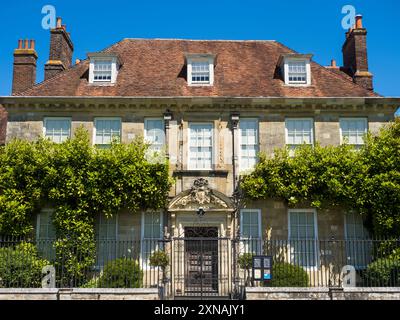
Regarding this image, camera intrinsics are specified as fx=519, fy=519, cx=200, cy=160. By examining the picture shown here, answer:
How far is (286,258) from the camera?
1780 centimetres

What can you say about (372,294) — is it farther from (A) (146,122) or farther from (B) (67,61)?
(B) (67,61)

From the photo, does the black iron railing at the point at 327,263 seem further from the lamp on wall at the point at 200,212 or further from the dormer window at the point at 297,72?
the dormer window at the point at 297,72

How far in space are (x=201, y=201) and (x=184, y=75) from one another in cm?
586

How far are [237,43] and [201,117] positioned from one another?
6024 mm

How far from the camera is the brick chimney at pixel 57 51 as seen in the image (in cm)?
2333

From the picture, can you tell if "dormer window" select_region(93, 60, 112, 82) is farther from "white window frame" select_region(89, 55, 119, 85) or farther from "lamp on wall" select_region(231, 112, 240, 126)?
"lamp on wall" select_region(231, 112, 240, 126)

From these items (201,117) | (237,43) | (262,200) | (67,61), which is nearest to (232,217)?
(262,200)

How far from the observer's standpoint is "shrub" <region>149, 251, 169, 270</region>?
1761 centimetres

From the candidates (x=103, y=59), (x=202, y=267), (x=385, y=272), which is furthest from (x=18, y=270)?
(x=385, y=272)

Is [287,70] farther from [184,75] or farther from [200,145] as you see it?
[200,145]

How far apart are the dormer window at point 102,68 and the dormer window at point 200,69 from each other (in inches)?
124

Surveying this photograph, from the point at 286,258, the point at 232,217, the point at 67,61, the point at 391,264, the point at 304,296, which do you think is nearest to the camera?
the point at 304,296

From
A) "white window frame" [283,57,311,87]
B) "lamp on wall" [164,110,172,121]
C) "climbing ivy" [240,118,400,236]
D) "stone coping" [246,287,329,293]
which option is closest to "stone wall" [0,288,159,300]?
"stone coping" [246,287,329,293]

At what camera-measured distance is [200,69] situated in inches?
859
